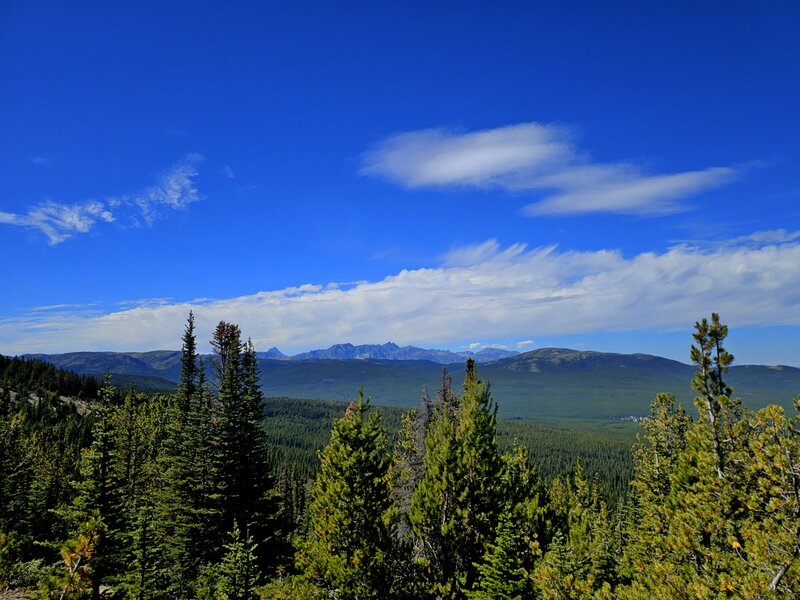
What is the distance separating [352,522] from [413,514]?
14.8 feet

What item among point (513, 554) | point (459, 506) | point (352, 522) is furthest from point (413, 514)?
point (513, 554)

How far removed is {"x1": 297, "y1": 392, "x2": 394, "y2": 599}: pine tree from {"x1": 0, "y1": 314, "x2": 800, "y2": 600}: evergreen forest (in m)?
0.07

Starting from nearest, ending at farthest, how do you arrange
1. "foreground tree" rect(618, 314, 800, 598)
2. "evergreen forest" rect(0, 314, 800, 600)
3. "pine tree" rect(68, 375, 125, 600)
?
"foreground tree" rect(618, 314, 800, 598)
"evergreen forest" rect(0, 314, 800, 600)
"pine tree" rect(68, 375, 125, 600)

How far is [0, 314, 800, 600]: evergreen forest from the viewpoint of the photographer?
10.8m

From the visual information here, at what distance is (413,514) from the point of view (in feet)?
76.6

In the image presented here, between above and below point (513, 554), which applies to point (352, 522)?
above

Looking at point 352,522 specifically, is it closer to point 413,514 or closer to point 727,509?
point 413,514

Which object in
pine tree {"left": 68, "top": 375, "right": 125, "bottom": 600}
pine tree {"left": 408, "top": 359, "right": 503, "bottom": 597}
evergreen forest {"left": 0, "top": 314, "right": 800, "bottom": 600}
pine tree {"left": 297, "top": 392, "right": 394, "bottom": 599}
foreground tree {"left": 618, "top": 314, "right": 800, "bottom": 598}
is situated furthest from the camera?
pine tree {"left": 408, "top": 359, "right": 503, "bottom": 597}

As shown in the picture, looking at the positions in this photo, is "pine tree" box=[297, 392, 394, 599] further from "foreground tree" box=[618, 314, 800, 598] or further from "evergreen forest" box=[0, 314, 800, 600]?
"foreground tree" box=[618, 314, 800, 598]

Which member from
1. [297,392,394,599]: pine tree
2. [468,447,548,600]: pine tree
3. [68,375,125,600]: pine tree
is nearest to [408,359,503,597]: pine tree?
[468,447,548,600]: pine tree

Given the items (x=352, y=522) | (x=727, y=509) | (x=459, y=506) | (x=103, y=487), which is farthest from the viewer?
(x=459, y=506)

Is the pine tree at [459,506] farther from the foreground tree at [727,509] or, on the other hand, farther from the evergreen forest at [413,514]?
the foreground tree at [727,509]

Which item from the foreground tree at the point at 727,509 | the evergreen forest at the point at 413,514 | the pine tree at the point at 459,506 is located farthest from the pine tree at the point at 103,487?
the foreground tree at the point at 727,509

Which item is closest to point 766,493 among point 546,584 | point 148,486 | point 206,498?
point 546,584
